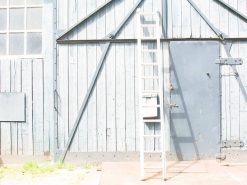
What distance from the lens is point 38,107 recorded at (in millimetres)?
8023

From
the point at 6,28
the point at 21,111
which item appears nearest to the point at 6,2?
the point at 6,28

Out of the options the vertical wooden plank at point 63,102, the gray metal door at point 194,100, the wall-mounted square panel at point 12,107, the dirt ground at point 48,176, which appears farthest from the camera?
the wall-mounted square panel at point 12,107

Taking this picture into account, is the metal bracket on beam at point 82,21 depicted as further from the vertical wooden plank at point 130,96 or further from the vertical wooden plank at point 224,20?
the vertical wooden plank at point 224,20

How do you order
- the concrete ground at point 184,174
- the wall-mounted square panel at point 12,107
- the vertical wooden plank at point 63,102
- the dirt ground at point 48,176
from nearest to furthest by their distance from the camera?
the concrete ground at point 184,174, the dirt ground at point 48,176, the vertical wooden plank at point 63,102, the wall-mounted square panel at point 12,107

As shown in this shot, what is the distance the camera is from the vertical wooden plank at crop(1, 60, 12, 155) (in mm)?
8039

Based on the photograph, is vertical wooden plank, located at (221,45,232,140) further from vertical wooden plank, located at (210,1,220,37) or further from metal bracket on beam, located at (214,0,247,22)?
metal bracket on beam, located at (214,0,247,22)

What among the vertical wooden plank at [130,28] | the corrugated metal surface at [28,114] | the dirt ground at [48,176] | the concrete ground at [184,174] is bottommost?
the dirt ground at [48,176]

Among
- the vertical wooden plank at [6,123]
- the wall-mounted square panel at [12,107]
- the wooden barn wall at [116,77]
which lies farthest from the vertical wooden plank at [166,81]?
the vertical wooden plank at [6,123]

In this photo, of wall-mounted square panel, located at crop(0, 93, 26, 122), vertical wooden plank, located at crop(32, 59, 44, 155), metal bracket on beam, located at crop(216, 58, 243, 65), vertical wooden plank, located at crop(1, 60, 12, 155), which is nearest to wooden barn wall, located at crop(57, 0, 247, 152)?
metal bracket on beam, located at crop(216, 58, 243, 65)

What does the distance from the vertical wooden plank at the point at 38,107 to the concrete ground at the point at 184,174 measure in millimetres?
1442

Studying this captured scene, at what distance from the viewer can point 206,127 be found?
303 inches

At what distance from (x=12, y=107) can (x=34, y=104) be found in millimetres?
429

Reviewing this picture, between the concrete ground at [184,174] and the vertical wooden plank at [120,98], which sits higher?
the vertical wooden plank at [120,98]

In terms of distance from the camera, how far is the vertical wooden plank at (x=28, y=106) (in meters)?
8.01
